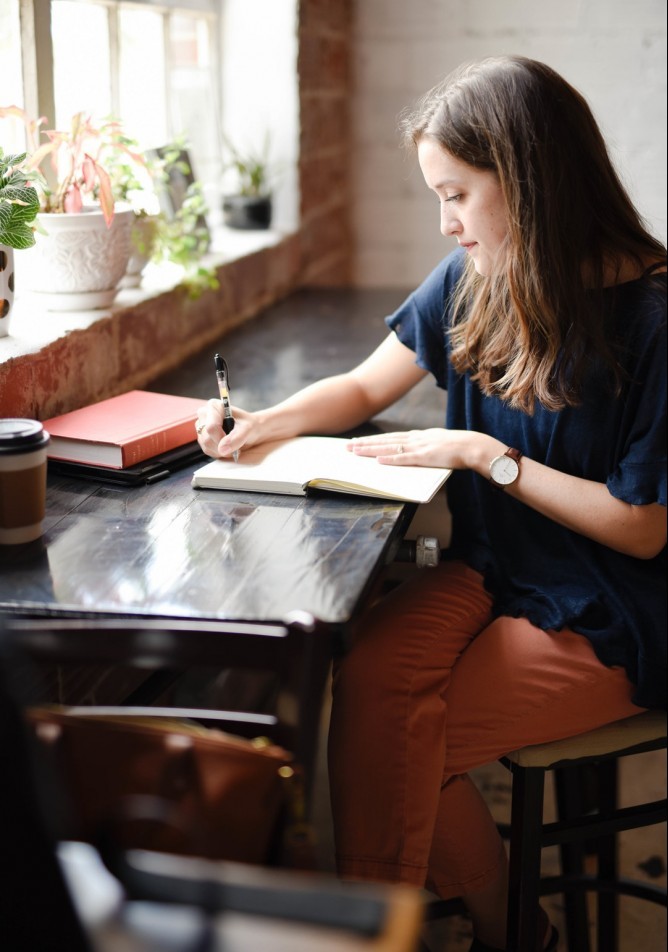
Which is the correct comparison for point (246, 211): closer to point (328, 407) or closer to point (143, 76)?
point (143, 76)

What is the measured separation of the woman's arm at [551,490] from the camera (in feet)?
4.61

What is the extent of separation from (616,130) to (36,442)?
8.30 ft

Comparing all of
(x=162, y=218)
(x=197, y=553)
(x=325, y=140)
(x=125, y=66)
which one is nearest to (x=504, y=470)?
(x=197, y=553)

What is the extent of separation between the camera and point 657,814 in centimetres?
149

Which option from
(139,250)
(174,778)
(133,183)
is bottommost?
(174,778)

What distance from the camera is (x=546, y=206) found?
4.55 feet

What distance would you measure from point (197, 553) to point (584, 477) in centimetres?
59

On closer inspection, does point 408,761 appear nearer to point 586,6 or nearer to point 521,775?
point 521,775

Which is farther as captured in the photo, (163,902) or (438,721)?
(438,721)

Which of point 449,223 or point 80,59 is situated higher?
point 80,59

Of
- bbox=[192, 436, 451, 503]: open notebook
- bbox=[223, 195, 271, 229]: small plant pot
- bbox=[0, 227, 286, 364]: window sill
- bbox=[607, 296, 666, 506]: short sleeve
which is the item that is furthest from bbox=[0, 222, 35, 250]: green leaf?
bbox=[223, 195, 271, 229]: small plant pot

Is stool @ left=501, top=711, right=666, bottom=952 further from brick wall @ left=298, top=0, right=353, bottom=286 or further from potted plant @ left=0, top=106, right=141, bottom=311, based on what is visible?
brick wall @ left=298, top=0, right=353, bottom=286

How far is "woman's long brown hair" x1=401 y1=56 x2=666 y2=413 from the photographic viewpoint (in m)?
1.38

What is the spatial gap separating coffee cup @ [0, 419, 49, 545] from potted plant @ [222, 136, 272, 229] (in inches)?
70.8
